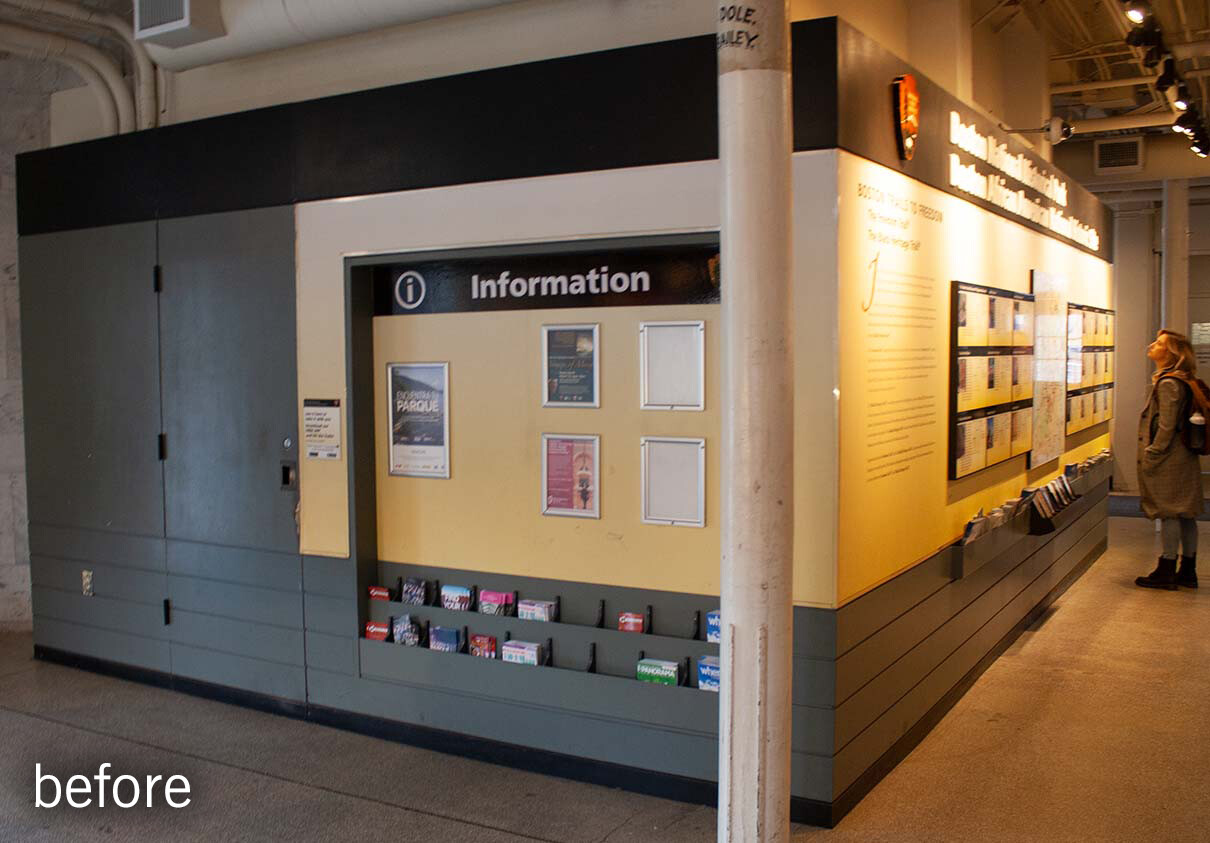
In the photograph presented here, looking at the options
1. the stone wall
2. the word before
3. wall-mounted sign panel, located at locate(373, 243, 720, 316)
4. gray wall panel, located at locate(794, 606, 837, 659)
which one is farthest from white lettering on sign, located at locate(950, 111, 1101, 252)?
the stone wall

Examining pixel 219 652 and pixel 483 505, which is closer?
pixel 483 505

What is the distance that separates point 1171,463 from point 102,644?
6.79 m

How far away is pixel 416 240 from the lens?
4.60 metres

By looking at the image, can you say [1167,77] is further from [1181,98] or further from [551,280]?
[551,280]

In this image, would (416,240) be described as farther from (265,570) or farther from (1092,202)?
(1092,202)

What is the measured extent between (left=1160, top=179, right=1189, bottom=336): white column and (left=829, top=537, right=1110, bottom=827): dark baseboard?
5.38 metres

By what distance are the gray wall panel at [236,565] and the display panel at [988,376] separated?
122 inches

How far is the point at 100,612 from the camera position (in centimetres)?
575

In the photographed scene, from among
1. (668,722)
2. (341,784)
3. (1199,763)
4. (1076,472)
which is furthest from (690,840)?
(1076,472)

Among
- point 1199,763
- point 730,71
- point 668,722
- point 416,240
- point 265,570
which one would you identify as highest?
point 730,71

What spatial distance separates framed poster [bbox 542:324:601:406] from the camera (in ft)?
14.2

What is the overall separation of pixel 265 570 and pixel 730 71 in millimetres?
3257

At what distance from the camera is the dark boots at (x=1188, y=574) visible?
760 centimetres

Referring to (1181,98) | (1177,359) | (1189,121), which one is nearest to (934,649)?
(1177,359)
